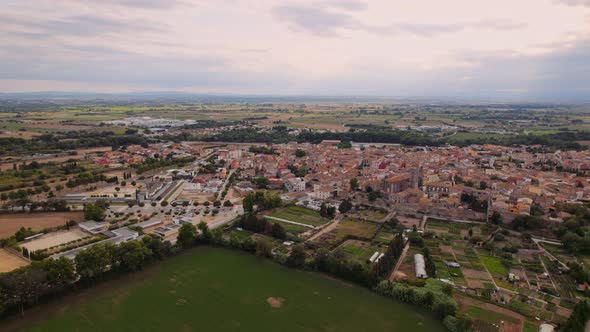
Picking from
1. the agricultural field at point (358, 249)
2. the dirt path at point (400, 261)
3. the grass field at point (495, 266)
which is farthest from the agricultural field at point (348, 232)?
the grass field at point (495, 266)

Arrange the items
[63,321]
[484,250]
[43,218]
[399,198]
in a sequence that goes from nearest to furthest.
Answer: [63,321] < [484,250] < [43,218] < [399,198]

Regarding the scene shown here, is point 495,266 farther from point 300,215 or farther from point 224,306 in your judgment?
point 224,306

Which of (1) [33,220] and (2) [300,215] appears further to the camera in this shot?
(2) [300,215]

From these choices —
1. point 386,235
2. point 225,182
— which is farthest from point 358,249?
point 225,182

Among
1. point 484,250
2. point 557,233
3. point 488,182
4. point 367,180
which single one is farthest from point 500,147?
point 484,250

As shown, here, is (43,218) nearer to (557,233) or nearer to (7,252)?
(7,252)

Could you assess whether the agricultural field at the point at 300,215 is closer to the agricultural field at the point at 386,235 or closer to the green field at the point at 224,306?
the agricultural field at the point at 386,235
